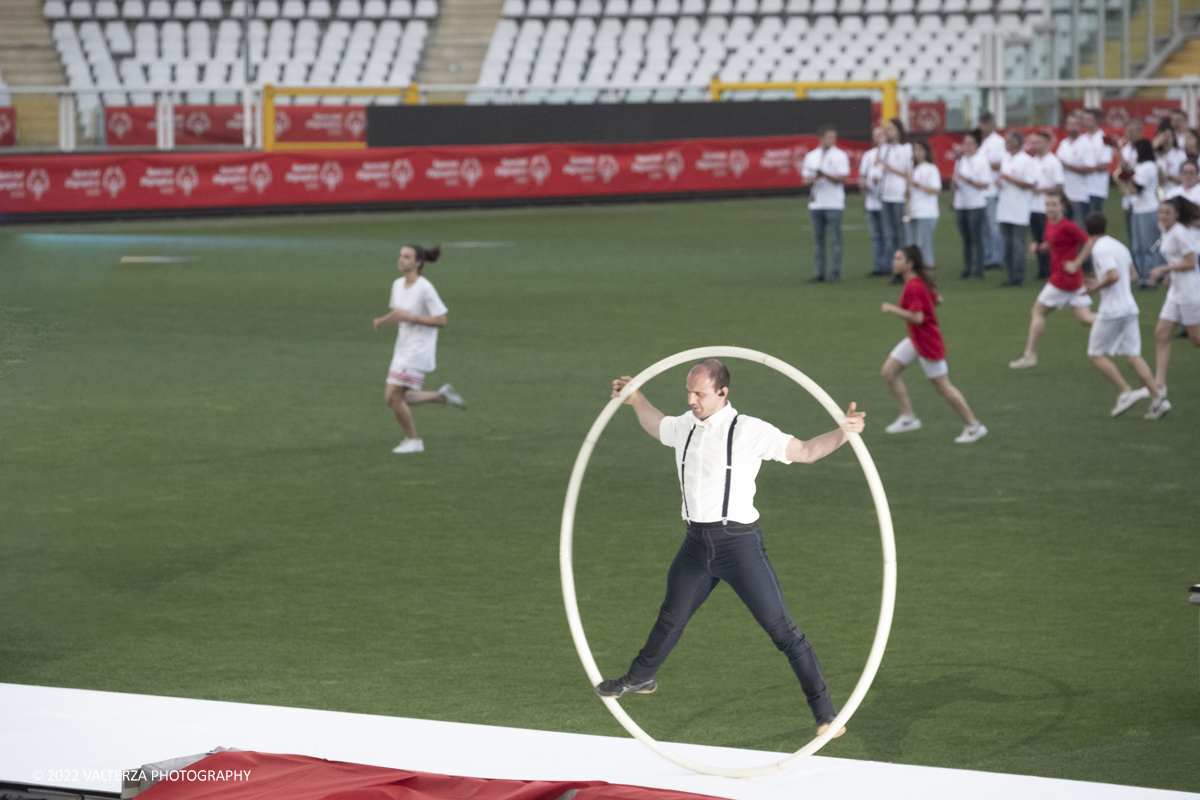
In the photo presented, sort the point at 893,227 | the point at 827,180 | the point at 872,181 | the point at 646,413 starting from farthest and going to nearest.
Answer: the point at 893,227, the point at 872,181, the point at 827,180, the point at 646,413

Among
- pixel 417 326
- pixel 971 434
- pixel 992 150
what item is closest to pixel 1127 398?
pixel 971 434

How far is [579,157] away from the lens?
3806 centimetres

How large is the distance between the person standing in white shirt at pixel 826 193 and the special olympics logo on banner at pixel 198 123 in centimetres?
1730

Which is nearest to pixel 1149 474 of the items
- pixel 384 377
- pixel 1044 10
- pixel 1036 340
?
pixel 1036 340

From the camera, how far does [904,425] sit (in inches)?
572

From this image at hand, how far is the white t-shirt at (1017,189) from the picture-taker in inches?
928

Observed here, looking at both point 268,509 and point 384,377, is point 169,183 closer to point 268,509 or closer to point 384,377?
point 384,377

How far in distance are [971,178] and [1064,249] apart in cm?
706

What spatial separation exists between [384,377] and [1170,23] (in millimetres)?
41041

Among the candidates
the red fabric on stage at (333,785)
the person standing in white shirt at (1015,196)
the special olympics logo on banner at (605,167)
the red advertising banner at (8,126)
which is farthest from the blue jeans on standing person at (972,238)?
the red advertising banner at (8,126)

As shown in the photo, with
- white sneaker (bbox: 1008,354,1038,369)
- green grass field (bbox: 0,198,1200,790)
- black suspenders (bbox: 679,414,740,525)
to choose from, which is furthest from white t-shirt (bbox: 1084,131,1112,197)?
black suspenders (bbox: 679,414,740,525)

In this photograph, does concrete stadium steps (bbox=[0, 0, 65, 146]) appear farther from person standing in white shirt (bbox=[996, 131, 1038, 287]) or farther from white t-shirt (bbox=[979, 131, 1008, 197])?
person standing in white shirt (bbox=[996, 131, 1038, 287])

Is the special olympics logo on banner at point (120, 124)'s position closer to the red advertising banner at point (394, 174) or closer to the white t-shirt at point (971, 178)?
the red advertising banner at point (394, 174)

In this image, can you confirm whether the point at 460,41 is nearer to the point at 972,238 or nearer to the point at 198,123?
the point at 198,123
